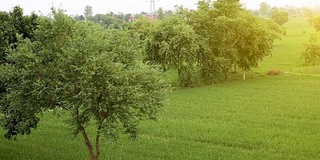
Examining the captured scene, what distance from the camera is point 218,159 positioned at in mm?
18828

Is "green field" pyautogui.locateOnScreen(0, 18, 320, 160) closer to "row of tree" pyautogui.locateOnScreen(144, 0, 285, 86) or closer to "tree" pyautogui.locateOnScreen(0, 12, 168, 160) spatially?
"tree" pyautogui.locateOnScreen(0, 12, 168, 160)

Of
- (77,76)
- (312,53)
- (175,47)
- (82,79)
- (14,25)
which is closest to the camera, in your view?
(82,79)

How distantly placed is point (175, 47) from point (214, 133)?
17.7 m

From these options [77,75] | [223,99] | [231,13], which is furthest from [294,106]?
[77,75]

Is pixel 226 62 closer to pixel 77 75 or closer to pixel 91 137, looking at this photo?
pixel 91 137

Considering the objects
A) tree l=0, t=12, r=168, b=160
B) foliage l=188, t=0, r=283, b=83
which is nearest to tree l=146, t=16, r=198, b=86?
foliage l=188, t=0, r=283, b=83

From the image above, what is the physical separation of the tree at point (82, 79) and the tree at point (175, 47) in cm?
2467

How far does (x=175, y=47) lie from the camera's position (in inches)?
1564

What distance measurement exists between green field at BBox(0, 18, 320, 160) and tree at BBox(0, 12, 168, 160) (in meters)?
2.87

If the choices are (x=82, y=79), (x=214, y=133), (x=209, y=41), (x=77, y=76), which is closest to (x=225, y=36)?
(x=209, y=41)

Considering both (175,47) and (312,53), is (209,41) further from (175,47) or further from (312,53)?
(312,53)

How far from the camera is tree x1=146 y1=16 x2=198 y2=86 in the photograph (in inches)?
1570

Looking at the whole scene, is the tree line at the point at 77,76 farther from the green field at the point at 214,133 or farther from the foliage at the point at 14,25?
the green field at the point at 214,133

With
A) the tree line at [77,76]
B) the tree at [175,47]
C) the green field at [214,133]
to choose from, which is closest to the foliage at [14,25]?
the tree line at [77,76]
